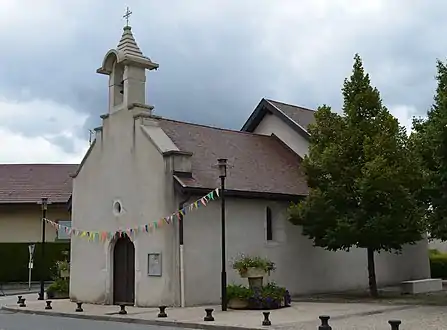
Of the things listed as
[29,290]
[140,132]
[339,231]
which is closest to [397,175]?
[339,231]

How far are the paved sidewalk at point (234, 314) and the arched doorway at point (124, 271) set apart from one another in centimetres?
91

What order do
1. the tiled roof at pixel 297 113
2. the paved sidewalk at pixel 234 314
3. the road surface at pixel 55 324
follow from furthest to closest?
the tiled roof at pixel 297 113 < the road surface at pixel 55 324 < the paved sidewalk at pixel 234 314

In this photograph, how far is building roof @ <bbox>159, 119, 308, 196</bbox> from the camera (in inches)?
882

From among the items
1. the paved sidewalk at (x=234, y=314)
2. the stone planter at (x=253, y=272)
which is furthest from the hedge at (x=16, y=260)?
the stone planter at (x=253, y=272)

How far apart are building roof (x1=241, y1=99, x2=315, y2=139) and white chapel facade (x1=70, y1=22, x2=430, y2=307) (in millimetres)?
1101

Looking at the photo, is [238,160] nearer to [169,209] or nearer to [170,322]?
[169,209]

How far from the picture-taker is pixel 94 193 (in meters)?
24.5

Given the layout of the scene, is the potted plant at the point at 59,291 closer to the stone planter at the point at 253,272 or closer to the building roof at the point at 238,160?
the building roof at the point at 238,160

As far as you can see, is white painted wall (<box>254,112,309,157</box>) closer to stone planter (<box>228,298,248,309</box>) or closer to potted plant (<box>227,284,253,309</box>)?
potted plant (<box>227,284,253,309</box>)

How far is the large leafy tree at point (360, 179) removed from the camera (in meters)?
21.0

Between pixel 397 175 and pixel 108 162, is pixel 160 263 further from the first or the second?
pixel 397 175

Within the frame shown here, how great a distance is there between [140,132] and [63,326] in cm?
819

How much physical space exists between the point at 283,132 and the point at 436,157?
35.8 ft

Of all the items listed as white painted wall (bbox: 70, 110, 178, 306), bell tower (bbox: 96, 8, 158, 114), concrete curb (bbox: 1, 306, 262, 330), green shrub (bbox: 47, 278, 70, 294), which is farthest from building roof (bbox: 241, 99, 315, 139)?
concrete curb (bbox: 1, 306, 262, 330)
